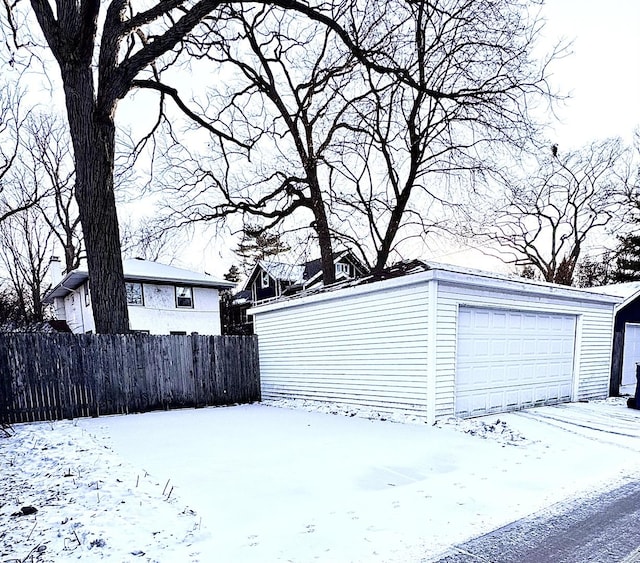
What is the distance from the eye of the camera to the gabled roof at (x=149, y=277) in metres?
16.7

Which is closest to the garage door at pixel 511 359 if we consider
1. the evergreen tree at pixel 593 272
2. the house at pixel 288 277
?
the house at pixel 288 277

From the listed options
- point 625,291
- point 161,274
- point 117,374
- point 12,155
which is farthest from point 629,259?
point 12,155

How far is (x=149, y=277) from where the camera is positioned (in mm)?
16906

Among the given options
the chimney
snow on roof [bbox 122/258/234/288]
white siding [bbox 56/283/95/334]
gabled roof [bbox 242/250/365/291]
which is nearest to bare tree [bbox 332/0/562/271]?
snow on roof [bbox 122/258/234/288]

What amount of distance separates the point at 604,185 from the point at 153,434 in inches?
983

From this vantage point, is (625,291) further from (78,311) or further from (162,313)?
(78,311)

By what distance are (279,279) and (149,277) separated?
9.20m

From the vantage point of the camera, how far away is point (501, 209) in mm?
19344

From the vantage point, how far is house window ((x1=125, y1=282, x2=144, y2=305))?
16969mm

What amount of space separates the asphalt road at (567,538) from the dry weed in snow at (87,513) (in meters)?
2.04

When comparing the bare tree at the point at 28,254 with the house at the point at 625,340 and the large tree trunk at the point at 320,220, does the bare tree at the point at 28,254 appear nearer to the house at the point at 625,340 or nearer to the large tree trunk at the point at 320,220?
the large tree trunk at the point at 320,220

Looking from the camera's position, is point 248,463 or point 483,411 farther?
point 483,411

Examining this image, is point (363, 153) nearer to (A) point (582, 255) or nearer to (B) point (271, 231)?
(B) point (271, 231)

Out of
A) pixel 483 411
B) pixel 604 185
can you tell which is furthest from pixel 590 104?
pixel 604 185
